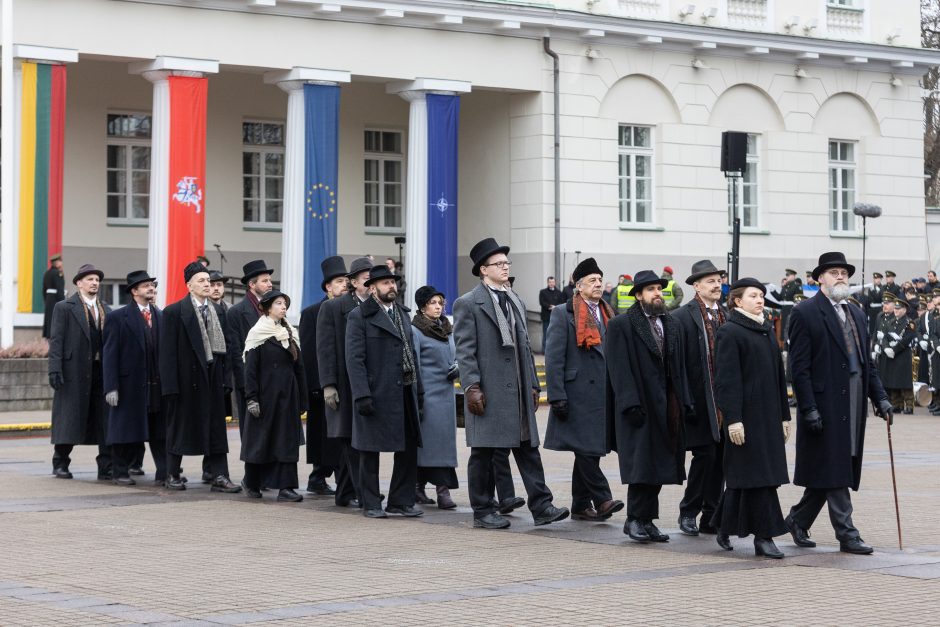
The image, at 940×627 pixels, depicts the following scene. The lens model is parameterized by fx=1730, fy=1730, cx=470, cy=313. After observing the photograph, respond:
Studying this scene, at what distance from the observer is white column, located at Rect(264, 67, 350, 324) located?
33156mm

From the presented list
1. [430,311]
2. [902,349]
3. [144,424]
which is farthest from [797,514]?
[902,349]

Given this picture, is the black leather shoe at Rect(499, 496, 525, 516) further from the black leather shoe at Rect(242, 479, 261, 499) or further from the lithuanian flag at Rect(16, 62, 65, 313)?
the lithuanian flag at Rect(16, 62, 65, 313)

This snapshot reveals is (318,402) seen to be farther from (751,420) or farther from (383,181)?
(383,181)

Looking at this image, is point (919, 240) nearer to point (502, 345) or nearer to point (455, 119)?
point (455, 119)

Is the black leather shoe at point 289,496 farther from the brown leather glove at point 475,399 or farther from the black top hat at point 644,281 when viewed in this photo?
the black top hat at point 644,281

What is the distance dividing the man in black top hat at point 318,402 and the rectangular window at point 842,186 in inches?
1054

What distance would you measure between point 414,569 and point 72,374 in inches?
297

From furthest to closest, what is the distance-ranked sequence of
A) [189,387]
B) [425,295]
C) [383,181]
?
[383,181] → [189,387] → [425,295]

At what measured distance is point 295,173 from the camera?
33.4m

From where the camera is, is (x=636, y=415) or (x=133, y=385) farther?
(x=133, y=385)

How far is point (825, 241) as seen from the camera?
4028 cm

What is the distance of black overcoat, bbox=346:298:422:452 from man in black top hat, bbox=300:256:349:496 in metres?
1.06

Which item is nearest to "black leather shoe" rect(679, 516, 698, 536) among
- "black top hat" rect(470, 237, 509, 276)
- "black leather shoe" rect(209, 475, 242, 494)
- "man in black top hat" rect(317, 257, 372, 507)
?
"black top hat" rect(470, 237, 509, 276)

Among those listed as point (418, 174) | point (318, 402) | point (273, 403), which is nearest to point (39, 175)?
point (418, 174)
